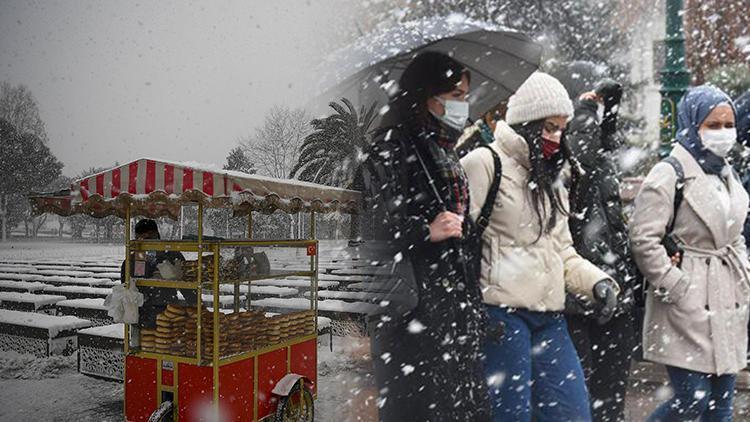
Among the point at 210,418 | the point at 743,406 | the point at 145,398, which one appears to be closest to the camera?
the point at 210,418

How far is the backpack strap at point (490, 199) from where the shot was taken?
2305 millimetres

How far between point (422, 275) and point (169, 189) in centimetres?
192

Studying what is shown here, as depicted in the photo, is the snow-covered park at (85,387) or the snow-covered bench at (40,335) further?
the snow-covered bench at (40,335)

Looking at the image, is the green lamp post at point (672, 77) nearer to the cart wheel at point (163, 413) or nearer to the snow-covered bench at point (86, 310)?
the cart wheel at point (163, 413)

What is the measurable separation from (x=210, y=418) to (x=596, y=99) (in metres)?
2.58

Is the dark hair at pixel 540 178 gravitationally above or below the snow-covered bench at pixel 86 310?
above

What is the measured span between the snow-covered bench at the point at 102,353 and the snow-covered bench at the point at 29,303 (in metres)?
3.49

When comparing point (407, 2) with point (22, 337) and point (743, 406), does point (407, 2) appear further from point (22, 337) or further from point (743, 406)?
point (22, 337)

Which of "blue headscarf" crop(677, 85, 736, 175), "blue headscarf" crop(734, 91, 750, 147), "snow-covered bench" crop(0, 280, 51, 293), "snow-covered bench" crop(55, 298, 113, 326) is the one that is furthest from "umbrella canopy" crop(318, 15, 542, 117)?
"snow-covered bench" crop(0, 280, 51, 293)

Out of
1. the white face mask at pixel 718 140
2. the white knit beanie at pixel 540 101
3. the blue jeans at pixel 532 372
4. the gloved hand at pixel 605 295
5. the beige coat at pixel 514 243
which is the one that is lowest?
the blue jeans at pixel 532 372

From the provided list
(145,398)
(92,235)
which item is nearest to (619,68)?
(145,398)

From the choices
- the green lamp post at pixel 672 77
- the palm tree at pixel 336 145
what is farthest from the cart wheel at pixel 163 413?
the green lamp post at pixel 672 77

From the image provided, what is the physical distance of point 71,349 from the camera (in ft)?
22.1

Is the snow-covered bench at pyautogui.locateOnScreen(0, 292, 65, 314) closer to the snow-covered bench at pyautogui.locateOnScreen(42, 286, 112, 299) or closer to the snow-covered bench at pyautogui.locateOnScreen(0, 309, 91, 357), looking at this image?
the snow-covered bench at pyautogui.locateOnScreen(0, 309, 91, 357)
